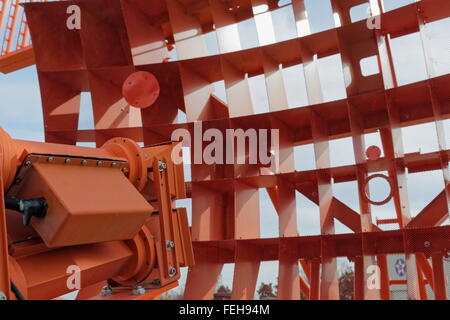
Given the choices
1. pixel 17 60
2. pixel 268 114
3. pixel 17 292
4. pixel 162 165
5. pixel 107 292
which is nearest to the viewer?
pixel 17 292

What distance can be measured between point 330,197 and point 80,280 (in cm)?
421

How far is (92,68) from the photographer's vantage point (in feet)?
24.0

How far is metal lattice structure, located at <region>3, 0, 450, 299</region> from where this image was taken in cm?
551

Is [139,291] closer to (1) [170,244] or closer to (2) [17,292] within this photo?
(1) [170,244]

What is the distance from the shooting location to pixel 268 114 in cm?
641

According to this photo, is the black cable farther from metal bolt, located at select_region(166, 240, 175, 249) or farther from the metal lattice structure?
the metal lattice structure

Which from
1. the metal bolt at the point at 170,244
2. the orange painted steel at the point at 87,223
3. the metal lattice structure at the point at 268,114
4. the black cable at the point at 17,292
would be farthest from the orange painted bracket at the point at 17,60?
the black cable at the point at 17,292

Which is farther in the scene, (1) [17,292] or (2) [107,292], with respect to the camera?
(2) [107,292]

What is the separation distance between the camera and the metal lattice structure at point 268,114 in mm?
5512

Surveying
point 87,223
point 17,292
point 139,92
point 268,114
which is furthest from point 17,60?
point 17,292

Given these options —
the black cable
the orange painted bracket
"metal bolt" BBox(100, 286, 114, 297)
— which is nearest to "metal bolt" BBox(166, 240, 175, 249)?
"metal bolt" BBox(100, 286, 114, 297)

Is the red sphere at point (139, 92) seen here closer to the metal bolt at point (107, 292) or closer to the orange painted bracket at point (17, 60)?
the metal bolt at point (107, 292)

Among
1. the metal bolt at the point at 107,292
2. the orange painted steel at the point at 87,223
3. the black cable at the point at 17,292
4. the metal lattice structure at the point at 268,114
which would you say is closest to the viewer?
the black cable at the point at 17,292
